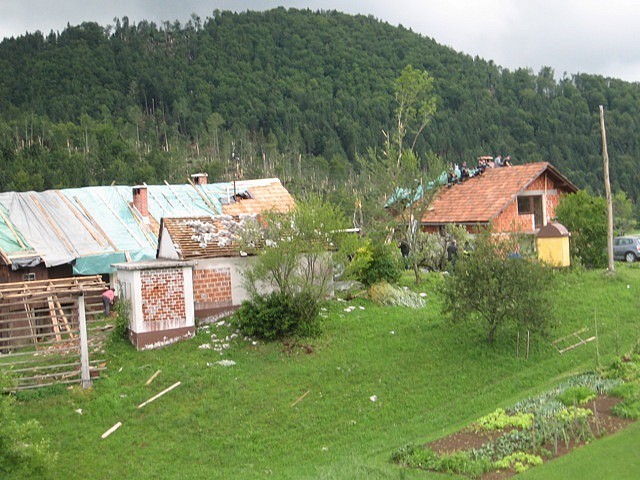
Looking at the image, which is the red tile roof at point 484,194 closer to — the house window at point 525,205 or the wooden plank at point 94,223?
the house window at point 525,205

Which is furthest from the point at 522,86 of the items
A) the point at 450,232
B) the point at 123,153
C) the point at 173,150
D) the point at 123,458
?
the point at 123,458

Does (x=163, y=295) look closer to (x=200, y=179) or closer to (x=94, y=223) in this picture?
(x=94, y=223)

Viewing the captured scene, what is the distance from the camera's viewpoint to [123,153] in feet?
243

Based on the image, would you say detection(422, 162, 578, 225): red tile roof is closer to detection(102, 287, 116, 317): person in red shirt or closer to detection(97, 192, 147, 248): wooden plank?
detection(97, 192, 147, 248): wooden plank

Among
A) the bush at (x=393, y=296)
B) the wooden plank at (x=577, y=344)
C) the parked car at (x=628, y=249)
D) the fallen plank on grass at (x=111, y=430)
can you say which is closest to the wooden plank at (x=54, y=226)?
the bush at (x=393, y=296)

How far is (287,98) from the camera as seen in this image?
456ft

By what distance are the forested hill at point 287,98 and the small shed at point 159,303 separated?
2369 inches

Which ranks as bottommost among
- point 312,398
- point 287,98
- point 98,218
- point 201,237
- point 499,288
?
point 312,398

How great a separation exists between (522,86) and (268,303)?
129 metres

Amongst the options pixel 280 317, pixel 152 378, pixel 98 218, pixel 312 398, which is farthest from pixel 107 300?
pixel 312 398

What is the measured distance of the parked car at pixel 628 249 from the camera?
1341 inches

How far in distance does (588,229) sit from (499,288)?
11910mm

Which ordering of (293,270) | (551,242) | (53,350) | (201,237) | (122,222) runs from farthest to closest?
(122,222), (551,242), (201,237), (293,270), (53,350)

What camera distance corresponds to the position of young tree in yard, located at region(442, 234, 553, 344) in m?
17.5
